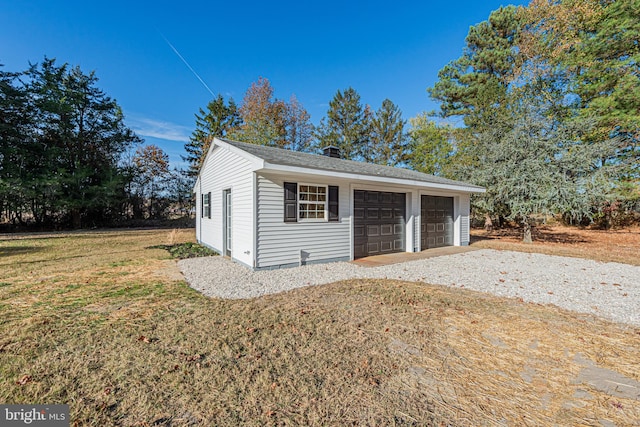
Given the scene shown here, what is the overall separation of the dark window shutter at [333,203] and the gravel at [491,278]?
1353 mm

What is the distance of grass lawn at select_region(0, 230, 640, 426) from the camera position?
5.85ft

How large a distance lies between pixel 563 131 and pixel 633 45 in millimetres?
7225

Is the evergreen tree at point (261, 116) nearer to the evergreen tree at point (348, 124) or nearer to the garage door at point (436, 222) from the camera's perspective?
the evergreen tree at point (348, 124)

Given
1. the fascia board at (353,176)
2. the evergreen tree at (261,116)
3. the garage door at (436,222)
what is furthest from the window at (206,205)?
the evergreen tree at (261,116)

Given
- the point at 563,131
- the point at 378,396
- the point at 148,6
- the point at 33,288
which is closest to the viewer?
the point at 378,396

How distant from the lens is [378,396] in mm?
1935

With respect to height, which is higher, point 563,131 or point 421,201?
point 563,131

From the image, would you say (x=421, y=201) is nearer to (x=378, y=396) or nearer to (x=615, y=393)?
(x=615, y=393)

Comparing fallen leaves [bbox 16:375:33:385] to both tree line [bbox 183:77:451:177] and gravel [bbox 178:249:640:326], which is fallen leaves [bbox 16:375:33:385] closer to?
gravel [bbox 178:249:640:326]

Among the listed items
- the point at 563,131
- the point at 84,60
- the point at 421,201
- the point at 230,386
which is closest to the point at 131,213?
the point at 84,60

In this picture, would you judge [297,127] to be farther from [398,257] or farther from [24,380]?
[24,380]

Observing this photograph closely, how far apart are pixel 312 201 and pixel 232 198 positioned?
2.46 m

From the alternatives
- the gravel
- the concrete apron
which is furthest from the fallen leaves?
the concrete apron

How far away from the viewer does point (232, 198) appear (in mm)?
7375
